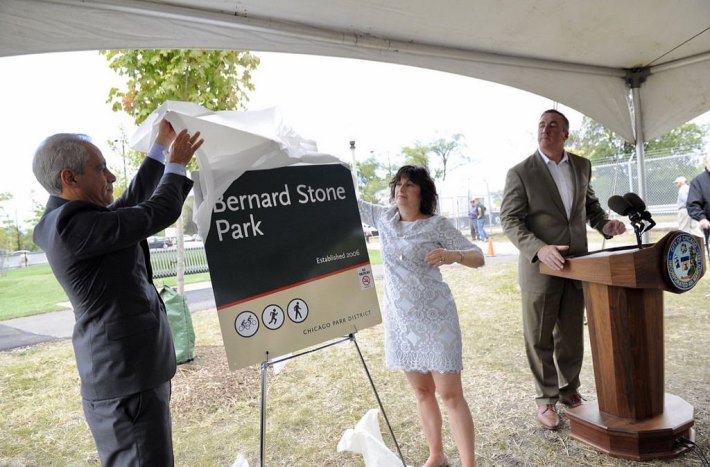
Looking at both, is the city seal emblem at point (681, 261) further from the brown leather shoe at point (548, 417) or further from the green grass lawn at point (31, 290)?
the green grass lawn at point (31, 290)

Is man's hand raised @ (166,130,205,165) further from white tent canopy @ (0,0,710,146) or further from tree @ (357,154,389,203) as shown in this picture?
tree @ (357,154,389,203)

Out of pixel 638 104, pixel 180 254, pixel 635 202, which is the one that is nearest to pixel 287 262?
pixel 635 202

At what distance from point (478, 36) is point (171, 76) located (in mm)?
2202

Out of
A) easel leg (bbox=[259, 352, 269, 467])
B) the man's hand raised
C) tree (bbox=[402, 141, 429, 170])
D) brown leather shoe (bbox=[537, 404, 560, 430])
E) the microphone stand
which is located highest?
tree (bbox=[402, 141, 429, 170])

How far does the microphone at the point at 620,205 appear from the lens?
226cm

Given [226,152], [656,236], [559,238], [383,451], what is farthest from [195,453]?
[656,236]

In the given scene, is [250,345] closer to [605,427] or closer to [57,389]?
[605,427]

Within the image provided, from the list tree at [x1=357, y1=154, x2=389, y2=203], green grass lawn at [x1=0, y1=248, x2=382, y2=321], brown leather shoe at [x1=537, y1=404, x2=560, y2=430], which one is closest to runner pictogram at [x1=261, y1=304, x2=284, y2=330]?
brown leather shoe at [x1=537, y1=404, x2=560, y2=430]

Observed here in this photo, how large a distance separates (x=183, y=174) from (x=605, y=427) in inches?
94.4

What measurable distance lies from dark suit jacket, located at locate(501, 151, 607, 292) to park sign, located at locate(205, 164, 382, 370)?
1146mm

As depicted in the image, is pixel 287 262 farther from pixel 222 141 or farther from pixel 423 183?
pixel 423 183

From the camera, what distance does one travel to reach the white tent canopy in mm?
1836

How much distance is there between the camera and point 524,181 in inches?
109

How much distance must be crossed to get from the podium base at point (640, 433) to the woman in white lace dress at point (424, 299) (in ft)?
2.77
